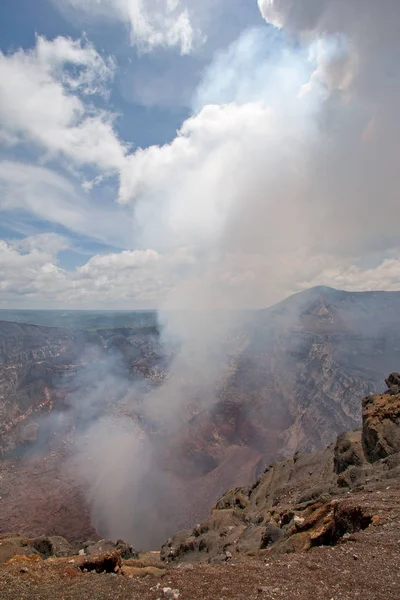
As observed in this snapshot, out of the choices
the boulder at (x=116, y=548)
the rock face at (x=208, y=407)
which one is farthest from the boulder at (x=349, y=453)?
the boulder at (x=116, y=548)

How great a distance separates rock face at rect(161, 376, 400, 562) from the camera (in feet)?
54.6

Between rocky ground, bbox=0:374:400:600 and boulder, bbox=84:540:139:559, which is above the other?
rocky ground, bbox=0:374:400:600

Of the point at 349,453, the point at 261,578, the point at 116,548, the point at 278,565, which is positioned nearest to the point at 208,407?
the point at 349,453

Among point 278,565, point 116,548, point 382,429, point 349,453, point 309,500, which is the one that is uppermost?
point 278,565

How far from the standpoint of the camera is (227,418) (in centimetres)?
10219

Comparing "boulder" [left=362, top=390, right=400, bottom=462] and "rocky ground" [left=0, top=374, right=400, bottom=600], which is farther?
"boulder" [left=362, top=390, right=400, bottom=462]

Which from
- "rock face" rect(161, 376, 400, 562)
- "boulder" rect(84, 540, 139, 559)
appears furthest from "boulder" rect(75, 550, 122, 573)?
"boulder" rect(84, 540, 139, 559)

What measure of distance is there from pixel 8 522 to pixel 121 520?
20.2 meters

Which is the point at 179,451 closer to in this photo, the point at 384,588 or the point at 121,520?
the point at 121,520

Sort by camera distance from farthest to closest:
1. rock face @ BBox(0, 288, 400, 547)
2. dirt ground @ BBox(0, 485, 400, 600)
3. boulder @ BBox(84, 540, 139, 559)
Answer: rock face @ BBox(0, 288, 400, 547)
boulder @ BBox(84, 540, 139, 559)
dirt ground @ BBox(0, 485, 400, 600)

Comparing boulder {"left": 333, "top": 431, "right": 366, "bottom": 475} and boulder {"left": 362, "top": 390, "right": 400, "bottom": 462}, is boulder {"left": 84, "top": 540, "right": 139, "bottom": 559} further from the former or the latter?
boulder {"left": 362, "top": 390, "right": 400, "bottom": 462}

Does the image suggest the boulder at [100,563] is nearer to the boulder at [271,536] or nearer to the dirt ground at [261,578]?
the dirt ground at [261,578]

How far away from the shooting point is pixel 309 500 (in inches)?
1070

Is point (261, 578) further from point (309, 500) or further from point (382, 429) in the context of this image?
point (382, 429)
